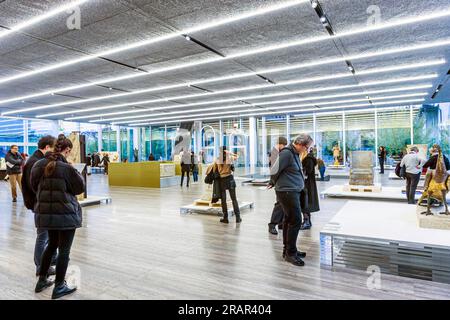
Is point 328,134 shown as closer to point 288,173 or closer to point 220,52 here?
point 220,52

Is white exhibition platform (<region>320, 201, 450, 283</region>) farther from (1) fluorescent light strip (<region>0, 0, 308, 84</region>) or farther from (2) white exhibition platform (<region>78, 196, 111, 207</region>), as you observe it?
(2) white exhibition platform (<region>78, 196, 111, 207</region>)

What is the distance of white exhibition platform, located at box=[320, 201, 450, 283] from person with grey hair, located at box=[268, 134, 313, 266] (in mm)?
307

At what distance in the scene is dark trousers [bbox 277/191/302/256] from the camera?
329 cm

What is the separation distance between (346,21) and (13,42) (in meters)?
6.40

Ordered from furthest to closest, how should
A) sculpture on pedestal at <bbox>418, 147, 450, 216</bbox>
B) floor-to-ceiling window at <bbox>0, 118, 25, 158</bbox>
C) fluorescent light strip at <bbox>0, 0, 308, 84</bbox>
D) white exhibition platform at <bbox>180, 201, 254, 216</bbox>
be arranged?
floor-to-ceiling window at <bbox>0, 118, 25, 158</bbox>
white exhibition platform at <bbox>180, 201, 254, 216</bbox>
fluorescent light strip at <bbox>0, 0, 308, 84</bbox>
sculpture on pedestal at <bbox>418, 147, 450, 216</bbox>

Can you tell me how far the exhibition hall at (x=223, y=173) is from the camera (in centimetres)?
282

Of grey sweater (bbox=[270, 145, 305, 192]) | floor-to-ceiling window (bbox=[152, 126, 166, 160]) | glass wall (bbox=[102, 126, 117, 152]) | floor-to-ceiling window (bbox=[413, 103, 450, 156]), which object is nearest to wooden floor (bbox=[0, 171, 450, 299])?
grey sweater (bbox=[270, 145, 305, 192])

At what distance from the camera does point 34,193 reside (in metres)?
2.85

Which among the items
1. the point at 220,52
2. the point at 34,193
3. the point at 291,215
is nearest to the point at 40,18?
the point at 220,52

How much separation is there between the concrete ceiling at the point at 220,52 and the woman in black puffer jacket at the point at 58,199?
3166 mm

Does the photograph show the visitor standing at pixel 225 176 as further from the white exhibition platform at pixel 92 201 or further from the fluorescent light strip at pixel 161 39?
the white exhibition platform at pixel 92 201

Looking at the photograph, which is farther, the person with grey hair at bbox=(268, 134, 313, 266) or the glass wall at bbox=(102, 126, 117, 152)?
the glass wall at bbox=(102, 126, 117, 152)

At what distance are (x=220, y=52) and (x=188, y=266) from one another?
5.29 meters
